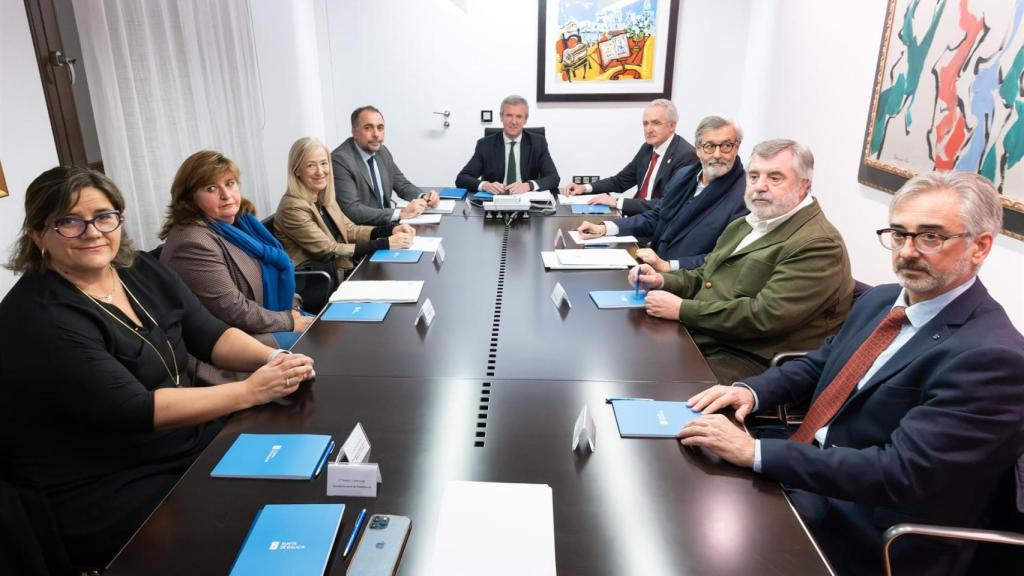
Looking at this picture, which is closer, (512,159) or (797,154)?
(797,154)

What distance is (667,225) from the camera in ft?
10.2

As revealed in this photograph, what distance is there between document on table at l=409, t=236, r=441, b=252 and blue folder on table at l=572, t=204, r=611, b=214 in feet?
3.43

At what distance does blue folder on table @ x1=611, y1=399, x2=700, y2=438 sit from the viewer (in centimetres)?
132

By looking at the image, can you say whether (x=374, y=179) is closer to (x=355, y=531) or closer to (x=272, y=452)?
(x=272, y=452)

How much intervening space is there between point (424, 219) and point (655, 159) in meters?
1.66

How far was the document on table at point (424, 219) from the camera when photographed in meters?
3.32

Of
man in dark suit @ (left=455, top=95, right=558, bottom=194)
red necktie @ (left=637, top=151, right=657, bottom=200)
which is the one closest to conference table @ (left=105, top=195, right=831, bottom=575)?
red necktie @ (left=637, top=151, right=657, bottom=200)

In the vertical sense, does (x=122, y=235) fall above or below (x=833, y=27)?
below

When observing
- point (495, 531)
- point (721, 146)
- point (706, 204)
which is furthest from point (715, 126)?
point (495, 531)

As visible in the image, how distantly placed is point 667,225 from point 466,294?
4.47 ft

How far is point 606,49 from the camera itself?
4941 millimetres

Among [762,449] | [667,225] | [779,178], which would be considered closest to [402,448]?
[762,449]

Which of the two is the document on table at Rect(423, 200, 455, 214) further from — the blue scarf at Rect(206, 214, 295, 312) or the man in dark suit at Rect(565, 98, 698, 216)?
the blue scarf at Rect(206, 214, 295, 312)

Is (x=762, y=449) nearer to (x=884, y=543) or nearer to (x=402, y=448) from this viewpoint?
(x=884, y=543)
